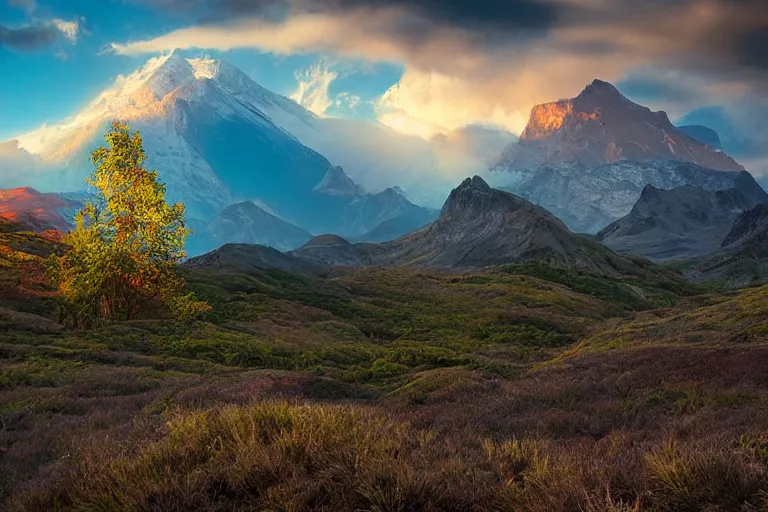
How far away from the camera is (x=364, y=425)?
885 cm

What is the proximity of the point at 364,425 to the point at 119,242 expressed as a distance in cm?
3136

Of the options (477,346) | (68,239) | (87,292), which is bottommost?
(477,346)

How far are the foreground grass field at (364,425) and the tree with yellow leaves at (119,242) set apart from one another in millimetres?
2713

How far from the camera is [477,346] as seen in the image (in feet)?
162

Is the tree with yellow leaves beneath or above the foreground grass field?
above

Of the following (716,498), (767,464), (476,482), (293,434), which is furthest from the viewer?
(293,434)

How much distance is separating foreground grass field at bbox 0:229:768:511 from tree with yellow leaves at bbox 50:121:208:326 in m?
2.71

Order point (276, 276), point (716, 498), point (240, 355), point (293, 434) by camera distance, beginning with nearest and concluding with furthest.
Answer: point (716, 498)
point (293, 434)
point (240, 355)
point (276, 276)

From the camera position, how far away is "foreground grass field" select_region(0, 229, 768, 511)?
20.6ft

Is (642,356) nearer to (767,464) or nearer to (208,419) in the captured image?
(767,464)

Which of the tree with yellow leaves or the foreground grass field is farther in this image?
the tree with yellow leaves

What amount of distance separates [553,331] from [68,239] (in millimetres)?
50698

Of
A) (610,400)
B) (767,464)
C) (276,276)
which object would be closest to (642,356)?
(610,400)

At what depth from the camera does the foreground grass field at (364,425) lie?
247 inches
